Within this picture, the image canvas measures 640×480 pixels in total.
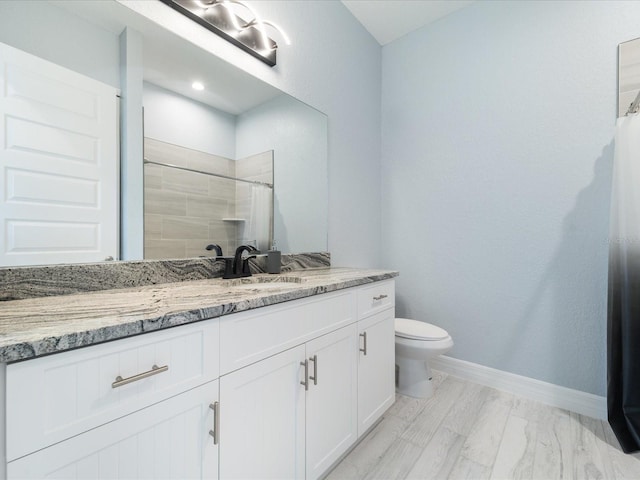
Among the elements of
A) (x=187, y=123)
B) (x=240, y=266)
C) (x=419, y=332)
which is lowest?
(x=419, y=332)

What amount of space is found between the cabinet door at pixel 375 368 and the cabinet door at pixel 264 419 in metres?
0.41

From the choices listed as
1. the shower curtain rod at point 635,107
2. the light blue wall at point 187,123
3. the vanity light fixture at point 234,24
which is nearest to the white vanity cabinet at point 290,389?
the light blue wall at point 187,123

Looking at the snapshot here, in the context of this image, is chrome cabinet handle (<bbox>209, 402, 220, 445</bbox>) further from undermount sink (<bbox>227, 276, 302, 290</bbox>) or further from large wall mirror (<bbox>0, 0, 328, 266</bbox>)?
large wall mirror (<bbox>0, 0, 328, 266</bbox>)

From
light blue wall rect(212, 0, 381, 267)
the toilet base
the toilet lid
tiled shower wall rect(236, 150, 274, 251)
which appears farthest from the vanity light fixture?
the toilet base

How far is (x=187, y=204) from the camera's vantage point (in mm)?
1301

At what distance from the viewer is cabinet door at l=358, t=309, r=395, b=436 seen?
1384mm

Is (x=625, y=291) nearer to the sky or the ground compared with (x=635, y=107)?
nearer to the ground

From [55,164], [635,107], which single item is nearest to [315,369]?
[55,164]

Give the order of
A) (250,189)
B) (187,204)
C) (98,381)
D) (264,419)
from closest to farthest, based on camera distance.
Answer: (98,381) → (264,419) → (187,204) → (250,189)

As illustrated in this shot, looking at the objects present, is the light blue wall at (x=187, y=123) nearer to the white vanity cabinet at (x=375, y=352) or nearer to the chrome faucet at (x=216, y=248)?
the chrome faucet at (x=216, y=248)

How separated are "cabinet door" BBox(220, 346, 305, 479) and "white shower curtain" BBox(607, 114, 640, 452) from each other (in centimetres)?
159

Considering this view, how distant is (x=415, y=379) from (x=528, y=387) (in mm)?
718

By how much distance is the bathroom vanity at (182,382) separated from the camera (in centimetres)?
54

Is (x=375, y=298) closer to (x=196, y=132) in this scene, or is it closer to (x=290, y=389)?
(x=290, y=389)
